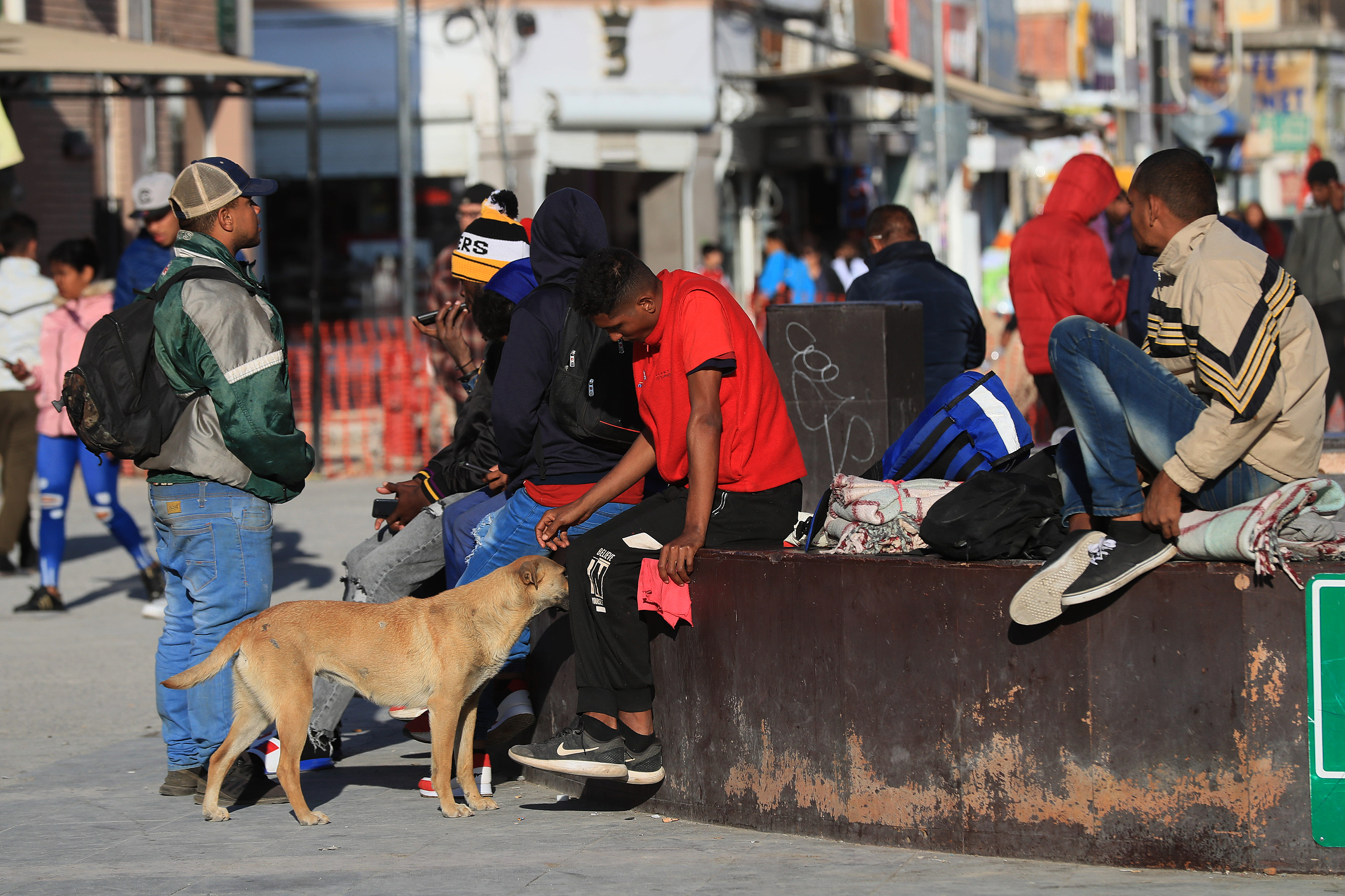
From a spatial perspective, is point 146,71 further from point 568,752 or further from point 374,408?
point 568,752

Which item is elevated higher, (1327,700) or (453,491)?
(453,491)

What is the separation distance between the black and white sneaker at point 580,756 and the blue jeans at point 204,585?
118 centimetres

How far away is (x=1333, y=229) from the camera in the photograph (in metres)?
12.5

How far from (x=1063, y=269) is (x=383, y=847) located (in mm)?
5261

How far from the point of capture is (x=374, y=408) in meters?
15.9

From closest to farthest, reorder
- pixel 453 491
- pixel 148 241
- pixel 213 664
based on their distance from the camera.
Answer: pixel 213 664 < pixel 453 491 < pixel 148 241

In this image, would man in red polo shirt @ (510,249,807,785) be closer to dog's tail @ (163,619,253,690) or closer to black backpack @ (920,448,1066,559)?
black backpack @ (920,448,1066,559)

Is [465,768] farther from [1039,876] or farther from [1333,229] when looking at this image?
[1333,229]

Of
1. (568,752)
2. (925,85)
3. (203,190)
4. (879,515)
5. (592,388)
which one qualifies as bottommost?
(568,752)

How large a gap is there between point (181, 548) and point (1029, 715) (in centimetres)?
308

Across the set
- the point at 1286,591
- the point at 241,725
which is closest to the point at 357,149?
the point at 241,725

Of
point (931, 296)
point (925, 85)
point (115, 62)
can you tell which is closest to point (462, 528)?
point (931, 296)

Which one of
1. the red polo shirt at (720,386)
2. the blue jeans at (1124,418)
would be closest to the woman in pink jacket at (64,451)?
the red polo shirt at (720,386)

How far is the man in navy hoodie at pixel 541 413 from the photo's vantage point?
5625 mm
